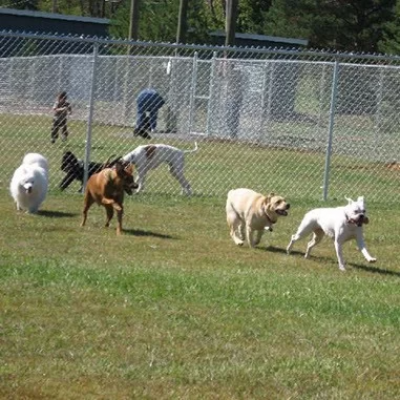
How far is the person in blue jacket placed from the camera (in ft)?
66.3

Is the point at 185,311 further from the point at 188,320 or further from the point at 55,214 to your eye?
the point at 55,214

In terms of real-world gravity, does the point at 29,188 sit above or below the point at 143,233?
above

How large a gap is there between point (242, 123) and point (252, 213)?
11.3m

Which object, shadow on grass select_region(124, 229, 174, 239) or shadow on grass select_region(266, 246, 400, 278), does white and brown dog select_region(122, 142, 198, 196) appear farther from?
shadow on grass select_region(266, 246, 400, 278)

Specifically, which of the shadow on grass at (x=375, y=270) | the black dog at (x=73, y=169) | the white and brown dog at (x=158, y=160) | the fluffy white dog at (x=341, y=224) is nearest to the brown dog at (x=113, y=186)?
the fluffy white dog at (x=341, y=224)

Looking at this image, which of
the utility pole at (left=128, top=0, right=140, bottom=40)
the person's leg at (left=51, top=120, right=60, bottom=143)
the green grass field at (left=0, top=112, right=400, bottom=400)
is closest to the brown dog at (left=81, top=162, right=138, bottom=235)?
the green grass field at (left=0, top=112, right=400, bottom=400)

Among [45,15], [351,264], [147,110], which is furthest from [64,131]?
[45,15]

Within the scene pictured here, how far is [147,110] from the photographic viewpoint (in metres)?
20.4

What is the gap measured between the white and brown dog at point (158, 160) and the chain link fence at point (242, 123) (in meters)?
0.42

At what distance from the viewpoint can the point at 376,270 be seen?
1022 centimetres

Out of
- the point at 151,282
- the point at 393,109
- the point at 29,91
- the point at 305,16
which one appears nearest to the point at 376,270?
the point at 151,282

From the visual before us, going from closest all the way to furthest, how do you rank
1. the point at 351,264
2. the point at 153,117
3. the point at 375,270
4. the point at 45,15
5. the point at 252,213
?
the point at 375,270 < the point at 351,264 < the point at 252,213 < the point at 153,117 < the point at 45,15

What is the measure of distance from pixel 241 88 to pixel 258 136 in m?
1.62

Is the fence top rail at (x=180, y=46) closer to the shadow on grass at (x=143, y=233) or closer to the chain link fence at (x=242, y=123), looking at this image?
the chain link fence at (x=242, y=123)
